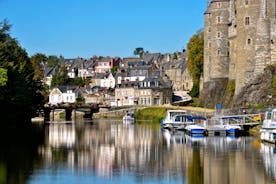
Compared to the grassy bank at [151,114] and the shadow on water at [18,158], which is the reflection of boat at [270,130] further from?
the grassy bank at [151,114]

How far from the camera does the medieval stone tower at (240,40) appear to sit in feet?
178

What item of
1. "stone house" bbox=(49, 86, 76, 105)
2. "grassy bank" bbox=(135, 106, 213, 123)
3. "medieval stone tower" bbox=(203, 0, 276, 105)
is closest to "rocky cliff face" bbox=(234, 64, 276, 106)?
"medieval stone tower" bbox=(203, 0, 276, 105)

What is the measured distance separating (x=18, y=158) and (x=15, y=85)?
26.7m

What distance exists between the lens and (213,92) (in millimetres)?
66875

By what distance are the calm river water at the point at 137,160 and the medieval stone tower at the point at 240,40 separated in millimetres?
12243

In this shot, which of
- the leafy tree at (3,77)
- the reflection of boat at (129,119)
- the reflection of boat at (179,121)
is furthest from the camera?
the reflection of boat at (129,119)

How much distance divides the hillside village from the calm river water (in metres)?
51.1

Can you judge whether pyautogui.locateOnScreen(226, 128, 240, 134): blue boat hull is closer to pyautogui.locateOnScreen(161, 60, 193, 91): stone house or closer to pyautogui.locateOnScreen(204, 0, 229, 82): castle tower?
pyautogui.locateOnScreen(204, 0, 229, 82): castle tower

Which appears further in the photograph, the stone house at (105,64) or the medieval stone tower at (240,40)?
the stone house at (105,64)

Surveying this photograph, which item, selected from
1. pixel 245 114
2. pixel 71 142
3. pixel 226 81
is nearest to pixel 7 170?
pixel 71 142

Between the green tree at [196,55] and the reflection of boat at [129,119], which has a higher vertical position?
the green tree at [196,55]

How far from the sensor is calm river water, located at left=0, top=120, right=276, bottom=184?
2545 centimetres

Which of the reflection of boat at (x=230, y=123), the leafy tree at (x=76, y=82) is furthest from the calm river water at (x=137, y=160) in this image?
the leafy tree at (x=76, y=82)

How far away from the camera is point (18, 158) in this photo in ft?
104
